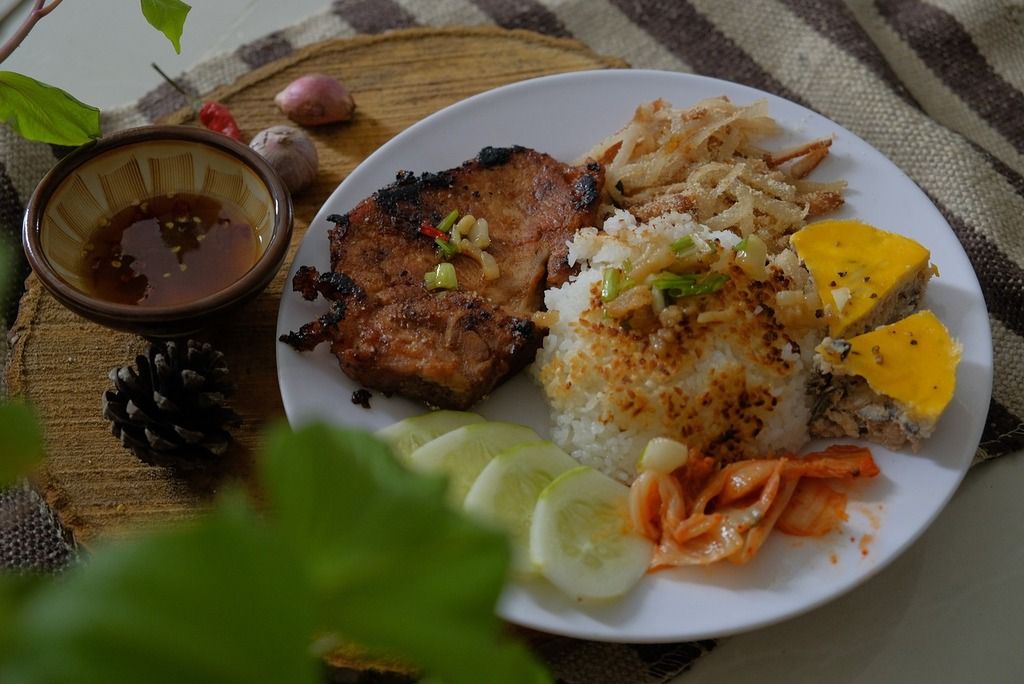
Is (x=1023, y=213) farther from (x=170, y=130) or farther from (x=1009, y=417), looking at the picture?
(x=170, y=130)

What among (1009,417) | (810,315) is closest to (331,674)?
(810,315)

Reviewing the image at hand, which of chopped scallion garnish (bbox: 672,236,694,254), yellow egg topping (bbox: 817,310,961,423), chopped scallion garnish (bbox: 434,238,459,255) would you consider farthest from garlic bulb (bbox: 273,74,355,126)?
yellow egg topping (bbox: 817,310,961,423)

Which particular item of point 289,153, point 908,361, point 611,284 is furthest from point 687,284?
point 289,153

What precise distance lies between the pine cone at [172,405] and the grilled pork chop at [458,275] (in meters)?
0.34

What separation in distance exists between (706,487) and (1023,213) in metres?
2.40

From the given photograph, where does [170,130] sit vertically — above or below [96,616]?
below

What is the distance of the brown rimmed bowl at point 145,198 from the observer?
3414 millimetres

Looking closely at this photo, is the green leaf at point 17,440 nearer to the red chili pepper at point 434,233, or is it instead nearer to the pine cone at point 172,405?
the pine cone at point 172,405

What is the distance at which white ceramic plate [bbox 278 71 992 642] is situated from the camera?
2.94 metres

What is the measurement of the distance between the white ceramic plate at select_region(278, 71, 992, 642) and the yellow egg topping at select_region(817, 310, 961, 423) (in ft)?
0.61

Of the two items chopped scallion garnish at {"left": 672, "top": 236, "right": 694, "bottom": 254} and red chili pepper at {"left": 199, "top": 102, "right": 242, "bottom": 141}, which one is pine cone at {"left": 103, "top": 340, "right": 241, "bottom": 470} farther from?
chopped scallion garnish at {"left": 672, "top": 236, "right": 694, "bottom": 254}

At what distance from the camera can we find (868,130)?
478cm

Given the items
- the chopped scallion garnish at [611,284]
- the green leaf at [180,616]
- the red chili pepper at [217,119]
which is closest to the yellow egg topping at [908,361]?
the chopped scallion garnish at [611,284]

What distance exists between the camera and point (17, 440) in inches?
33.4
